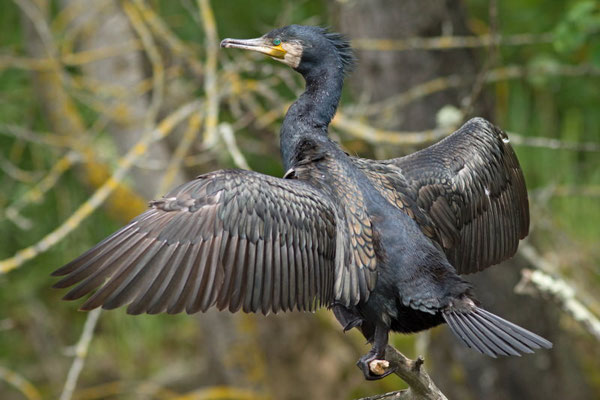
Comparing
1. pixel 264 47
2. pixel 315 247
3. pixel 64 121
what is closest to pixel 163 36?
pixel 264 47

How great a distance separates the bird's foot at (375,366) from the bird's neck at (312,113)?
39.0 inches

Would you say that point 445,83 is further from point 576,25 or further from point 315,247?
point 315,247

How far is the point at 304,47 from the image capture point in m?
4.34

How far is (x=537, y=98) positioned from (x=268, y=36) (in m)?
4.60

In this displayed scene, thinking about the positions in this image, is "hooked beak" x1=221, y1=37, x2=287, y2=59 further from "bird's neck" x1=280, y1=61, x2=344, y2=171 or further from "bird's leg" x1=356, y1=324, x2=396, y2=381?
"bird's leg" x1=356, y1=324, x2=396, y2=381

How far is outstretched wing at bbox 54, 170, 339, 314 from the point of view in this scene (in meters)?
3.42

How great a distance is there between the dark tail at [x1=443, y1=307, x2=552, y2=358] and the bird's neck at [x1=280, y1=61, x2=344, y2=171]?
1063mm

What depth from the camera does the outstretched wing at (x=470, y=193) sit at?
4164mm

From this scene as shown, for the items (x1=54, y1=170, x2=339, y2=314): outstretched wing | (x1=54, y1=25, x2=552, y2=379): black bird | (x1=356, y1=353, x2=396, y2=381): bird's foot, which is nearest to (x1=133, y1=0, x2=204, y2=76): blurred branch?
(x1=54, y1=25, x2=552, y2=379): black bird

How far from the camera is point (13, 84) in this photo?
7797 millimetres

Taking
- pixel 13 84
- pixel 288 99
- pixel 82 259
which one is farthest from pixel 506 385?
pixel 13 84

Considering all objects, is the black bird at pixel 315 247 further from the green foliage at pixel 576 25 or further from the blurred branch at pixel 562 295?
the green foliage at pixel 576 25

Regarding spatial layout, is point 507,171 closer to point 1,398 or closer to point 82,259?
point 82,259

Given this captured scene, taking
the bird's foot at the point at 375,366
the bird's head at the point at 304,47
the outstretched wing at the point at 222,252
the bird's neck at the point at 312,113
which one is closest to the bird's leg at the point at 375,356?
the bird's foot at the point at 375,366
